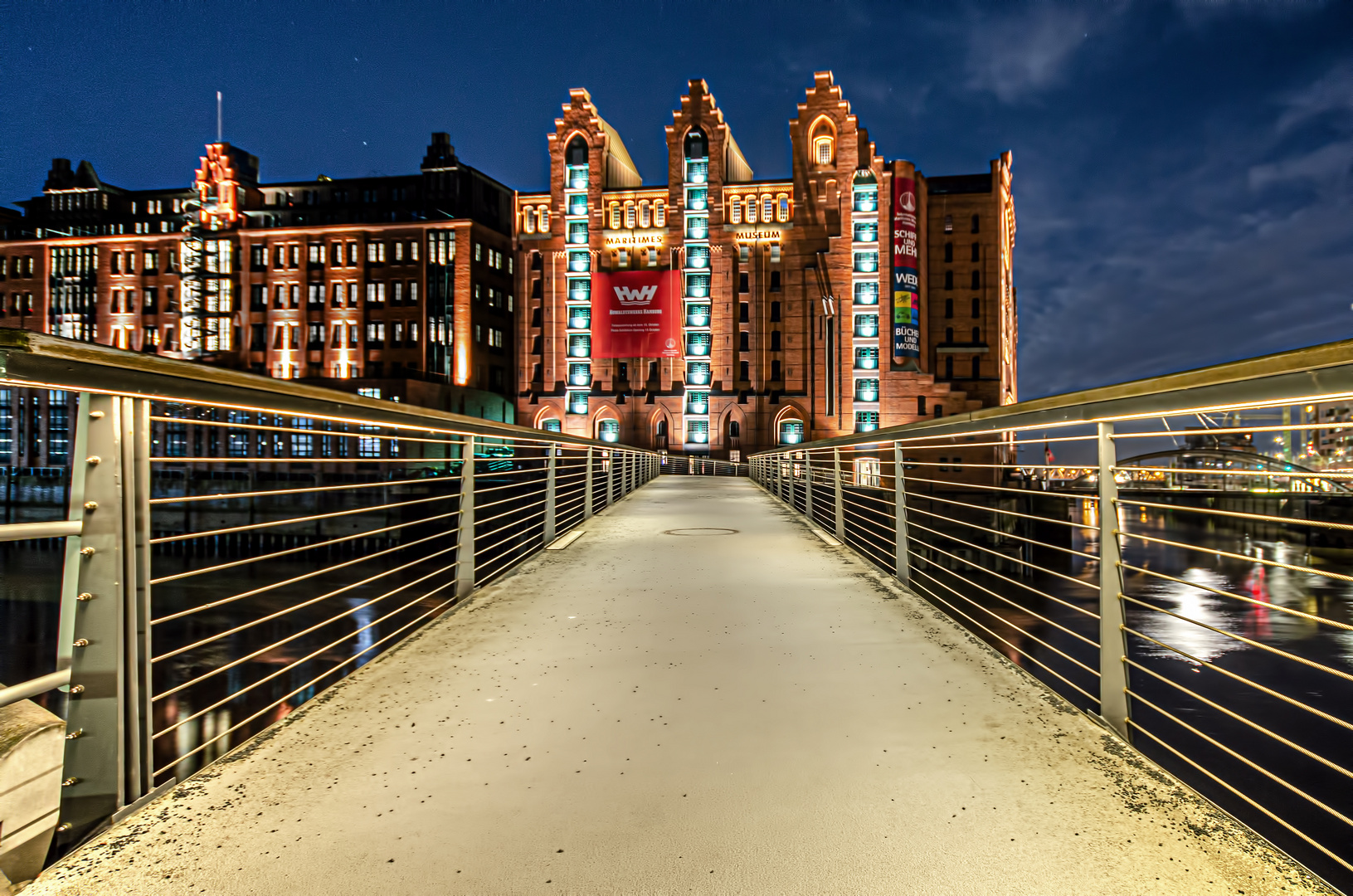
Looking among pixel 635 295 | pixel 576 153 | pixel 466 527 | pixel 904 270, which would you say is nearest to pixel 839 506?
pixel 466 527

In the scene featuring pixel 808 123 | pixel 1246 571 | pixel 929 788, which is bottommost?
pixel 1246 571

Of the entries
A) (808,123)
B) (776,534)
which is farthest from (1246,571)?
(776,534)

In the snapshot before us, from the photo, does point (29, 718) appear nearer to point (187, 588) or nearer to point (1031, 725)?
point (1031, 725)

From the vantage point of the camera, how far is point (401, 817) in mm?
2396

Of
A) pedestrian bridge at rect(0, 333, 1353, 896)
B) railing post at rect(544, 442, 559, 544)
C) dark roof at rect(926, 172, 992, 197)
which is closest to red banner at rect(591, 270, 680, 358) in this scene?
dark roof at rect(926, 172, 992, 197)

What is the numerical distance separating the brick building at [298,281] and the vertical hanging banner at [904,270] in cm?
3107

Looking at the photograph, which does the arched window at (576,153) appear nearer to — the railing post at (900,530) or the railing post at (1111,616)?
the railing post at (900,530)

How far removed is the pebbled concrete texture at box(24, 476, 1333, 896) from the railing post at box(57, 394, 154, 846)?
6.3 inches

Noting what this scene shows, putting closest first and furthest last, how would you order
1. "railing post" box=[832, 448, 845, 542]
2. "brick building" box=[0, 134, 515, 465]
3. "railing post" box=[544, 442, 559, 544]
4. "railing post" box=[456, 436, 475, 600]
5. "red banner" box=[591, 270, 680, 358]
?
1. "railing post" box=[456, 436, 475, 600]
2. "railing post" box=[832, 448, 845, 542]
3. "railing post" box=[544, 442, 559, 544]
4. "red banner" box=[591, 270, 680, 358]
5. "brick building" box=[0, 134, 515, 465]

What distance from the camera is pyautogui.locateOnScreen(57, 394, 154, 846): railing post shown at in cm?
229

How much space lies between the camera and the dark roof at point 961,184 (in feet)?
197

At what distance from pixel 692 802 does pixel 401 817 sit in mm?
953

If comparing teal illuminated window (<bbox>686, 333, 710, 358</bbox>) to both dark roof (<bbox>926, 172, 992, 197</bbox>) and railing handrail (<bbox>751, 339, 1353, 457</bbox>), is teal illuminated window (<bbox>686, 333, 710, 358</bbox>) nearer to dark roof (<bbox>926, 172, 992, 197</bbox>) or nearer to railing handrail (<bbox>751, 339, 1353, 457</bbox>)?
dark roof (<bbox>926, 172, 992, 197</bbox>)

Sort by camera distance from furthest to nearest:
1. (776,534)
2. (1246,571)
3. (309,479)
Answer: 1. (309,479)
2. (1246,571)
3. (776,534)
